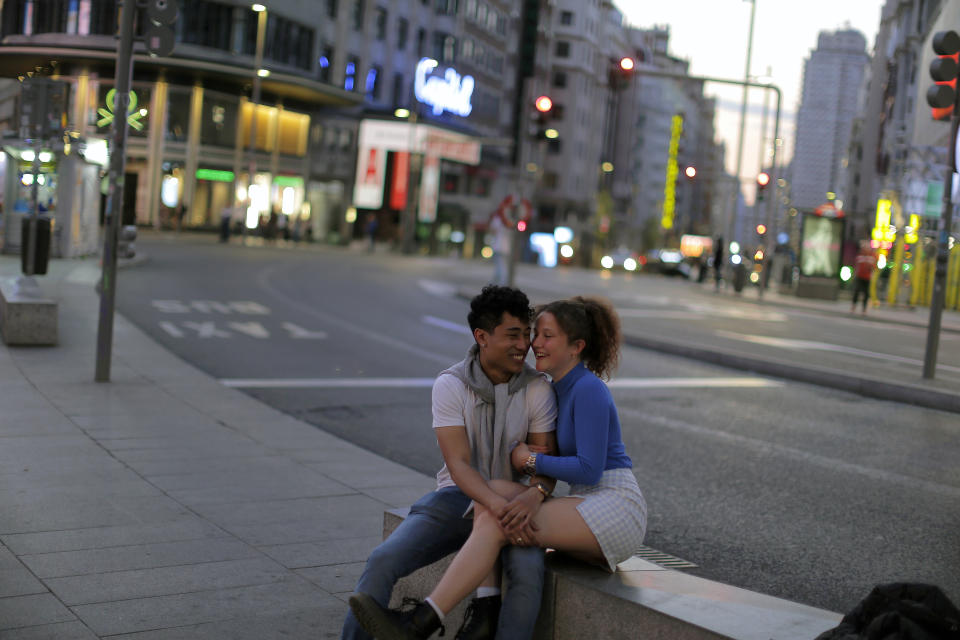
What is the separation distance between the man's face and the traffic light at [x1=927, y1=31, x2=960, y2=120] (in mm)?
11013

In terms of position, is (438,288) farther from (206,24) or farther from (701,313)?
(206,24)

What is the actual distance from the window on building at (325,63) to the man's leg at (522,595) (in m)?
59.6

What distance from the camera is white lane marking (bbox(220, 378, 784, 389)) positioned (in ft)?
40.7

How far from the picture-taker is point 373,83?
68.2 meters

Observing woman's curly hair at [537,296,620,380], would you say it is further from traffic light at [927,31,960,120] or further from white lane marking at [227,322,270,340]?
white lane marking at [227,322,270,340]

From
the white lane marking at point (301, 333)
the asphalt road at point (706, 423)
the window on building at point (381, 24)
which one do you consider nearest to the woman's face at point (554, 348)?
the asphalt road at point (706, 423)

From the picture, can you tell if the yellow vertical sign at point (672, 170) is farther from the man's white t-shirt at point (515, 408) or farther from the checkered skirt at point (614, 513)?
the checkered skirt at point (614, 513)

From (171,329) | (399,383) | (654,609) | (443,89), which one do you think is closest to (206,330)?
(171,329)

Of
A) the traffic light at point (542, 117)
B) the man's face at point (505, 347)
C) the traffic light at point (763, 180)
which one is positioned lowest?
the man's face at point (505, 347)

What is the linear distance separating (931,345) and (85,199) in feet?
68.1

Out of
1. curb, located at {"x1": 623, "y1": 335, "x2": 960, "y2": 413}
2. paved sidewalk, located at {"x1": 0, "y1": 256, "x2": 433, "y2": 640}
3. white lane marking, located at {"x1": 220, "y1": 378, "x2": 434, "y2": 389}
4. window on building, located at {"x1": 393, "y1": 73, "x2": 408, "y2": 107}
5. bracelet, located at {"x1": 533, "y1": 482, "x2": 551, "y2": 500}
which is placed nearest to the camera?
bracelet, located at {"x1": 533, "y1": 482, "x2": 551, "y2": 500}

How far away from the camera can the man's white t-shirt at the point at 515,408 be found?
4.46 m

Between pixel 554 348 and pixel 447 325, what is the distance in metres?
15.8

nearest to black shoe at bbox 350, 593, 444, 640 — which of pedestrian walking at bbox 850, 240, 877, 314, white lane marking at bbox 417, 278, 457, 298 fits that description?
white lane marking at bbox 417, 278, 457, 298
